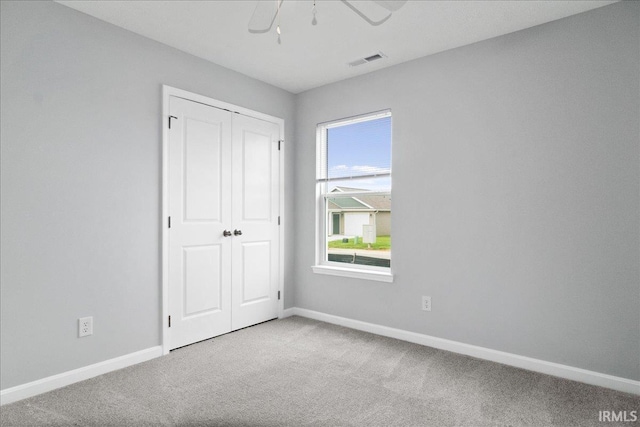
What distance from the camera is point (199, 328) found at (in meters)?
3.26

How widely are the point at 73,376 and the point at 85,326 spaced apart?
0.32 meters

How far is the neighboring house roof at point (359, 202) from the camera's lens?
361 cm

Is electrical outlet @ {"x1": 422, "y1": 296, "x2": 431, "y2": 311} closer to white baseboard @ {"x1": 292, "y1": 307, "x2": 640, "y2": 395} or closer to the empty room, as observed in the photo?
the empty room

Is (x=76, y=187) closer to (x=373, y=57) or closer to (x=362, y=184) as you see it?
(x=362, y=184)

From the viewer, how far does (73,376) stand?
247 cm

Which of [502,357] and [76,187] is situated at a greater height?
[76,187]

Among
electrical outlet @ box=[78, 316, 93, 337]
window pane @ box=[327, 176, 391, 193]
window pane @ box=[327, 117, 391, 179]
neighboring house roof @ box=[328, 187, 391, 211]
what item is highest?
window pane @ box=[327, 117, 391, 179]

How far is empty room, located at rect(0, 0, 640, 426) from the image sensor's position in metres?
2.28

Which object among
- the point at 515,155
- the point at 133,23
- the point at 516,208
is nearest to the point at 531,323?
the point at 516,208

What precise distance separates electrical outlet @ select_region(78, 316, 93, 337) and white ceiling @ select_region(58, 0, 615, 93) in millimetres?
2141

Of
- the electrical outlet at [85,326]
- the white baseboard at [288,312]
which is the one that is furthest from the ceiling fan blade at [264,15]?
the white baseboard at [288,312]

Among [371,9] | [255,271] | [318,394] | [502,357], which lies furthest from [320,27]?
[502,357]

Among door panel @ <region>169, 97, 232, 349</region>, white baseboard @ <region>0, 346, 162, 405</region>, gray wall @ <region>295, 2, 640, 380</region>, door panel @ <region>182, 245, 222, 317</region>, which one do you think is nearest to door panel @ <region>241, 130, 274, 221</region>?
door panel @ <region>169, 97, 232, 349</region>

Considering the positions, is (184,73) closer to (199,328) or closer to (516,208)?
(199,328)
